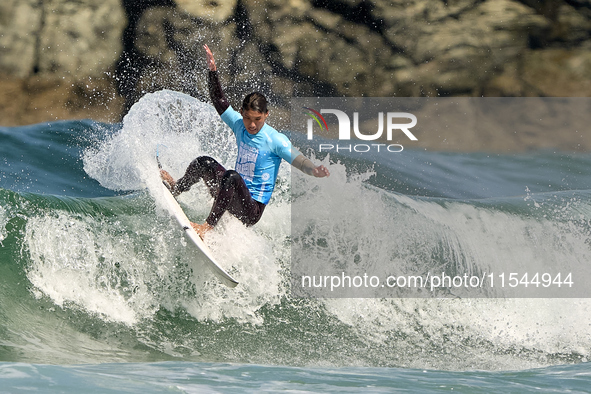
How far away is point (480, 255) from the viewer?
677cm

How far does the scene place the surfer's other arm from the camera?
14.0 feet

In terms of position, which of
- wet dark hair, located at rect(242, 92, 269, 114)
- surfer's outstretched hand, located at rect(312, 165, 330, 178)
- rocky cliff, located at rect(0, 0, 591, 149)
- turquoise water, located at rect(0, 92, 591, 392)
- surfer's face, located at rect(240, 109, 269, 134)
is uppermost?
rocky cliff, located at rect(0, 0, 591, 149)

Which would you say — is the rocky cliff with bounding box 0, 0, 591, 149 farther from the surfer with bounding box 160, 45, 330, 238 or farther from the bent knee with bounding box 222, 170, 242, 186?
the bent knee with bounding box 222, 170, 242, 186

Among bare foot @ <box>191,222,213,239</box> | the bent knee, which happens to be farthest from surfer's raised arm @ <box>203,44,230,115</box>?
bare foot @ <box>191,222,213,239</box>

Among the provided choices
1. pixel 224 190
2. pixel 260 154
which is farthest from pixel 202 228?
pixel 260 154

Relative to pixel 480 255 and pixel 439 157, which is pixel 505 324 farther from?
pixel 439 157

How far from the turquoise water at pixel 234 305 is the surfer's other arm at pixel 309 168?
0.82 meters

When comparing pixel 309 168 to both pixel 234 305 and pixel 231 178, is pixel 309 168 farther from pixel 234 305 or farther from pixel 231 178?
pixel 234 305

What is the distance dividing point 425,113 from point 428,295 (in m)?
10.5

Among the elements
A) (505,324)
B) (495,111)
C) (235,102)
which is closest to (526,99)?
(495,111)

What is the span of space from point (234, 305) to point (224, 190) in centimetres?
113

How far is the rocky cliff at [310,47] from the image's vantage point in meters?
15.1

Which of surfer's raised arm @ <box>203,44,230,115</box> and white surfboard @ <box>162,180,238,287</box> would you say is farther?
surfer's raised arm @ <box>203,44,230,115</box>

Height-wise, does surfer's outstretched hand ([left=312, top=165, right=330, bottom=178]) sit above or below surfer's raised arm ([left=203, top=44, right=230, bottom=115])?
below
